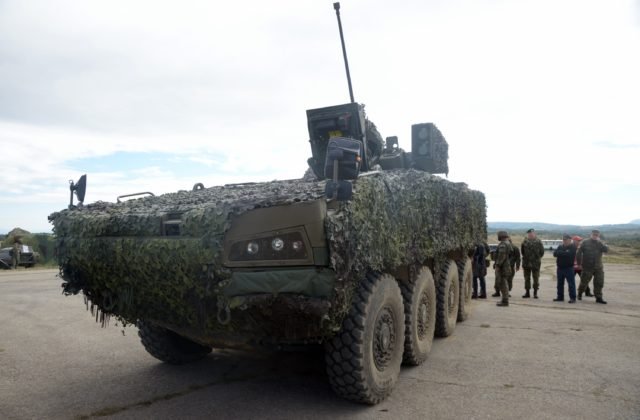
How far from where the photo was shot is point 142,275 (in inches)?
143

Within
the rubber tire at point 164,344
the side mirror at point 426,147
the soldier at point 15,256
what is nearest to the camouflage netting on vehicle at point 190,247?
the rubber tire at point 164,344

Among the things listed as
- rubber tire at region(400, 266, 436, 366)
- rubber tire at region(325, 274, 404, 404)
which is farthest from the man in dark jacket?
rubber tire at region(325, 274, 404, 404)

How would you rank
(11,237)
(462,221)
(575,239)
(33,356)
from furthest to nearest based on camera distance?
(11,237) < (575,239) < (462,221) < (33,356)

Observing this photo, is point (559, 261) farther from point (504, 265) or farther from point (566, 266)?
point (504, 265)

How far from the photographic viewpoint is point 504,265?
9656mm

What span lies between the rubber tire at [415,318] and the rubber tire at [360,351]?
87cm

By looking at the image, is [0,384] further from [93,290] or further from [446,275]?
A: [446,275]

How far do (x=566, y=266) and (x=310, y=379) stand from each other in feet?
25.7

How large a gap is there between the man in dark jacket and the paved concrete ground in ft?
9.59

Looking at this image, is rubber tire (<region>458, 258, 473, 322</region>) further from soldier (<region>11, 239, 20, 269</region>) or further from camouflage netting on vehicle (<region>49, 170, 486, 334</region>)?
soldier (<region>11, 239, 20, 269</region>)

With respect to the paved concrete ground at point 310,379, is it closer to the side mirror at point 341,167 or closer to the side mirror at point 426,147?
the side mirror at point 341,167

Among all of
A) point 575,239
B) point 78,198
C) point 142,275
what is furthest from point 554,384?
point 575,239

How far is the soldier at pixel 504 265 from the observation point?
9.43m

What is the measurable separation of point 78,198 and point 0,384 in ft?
5.99
